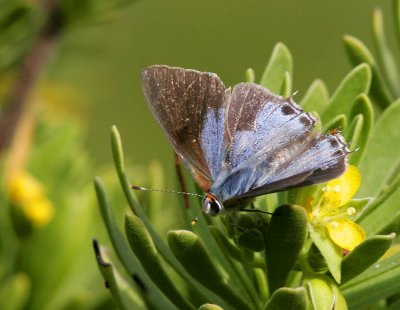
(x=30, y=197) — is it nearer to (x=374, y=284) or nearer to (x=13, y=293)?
(x=13, y=293)

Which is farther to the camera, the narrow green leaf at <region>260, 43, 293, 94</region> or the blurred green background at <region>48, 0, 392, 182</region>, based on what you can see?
the blurred green background at <region>48, 0, 392, 182</region>

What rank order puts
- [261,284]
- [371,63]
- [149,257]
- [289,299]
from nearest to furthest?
[289,299], [149,257], [261,284], [371,63]

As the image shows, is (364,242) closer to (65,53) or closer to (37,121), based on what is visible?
(37,121)

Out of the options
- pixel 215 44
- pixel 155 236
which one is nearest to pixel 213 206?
pixel 155 236

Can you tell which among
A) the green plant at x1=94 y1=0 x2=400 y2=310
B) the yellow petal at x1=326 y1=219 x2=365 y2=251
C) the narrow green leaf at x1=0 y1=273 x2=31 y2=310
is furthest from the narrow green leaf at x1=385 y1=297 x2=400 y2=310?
the narrow green leaf at x1=0 y1=273 x2=31 y2=310

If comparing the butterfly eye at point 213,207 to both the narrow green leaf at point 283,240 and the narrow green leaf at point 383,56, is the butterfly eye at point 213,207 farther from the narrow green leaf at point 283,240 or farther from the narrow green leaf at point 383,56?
the narrow green leaf at point 383,56

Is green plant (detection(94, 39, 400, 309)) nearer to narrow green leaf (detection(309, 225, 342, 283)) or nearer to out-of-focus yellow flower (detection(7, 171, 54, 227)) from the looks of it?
narrow green leaf (detection(309, 225, 342, 283))
